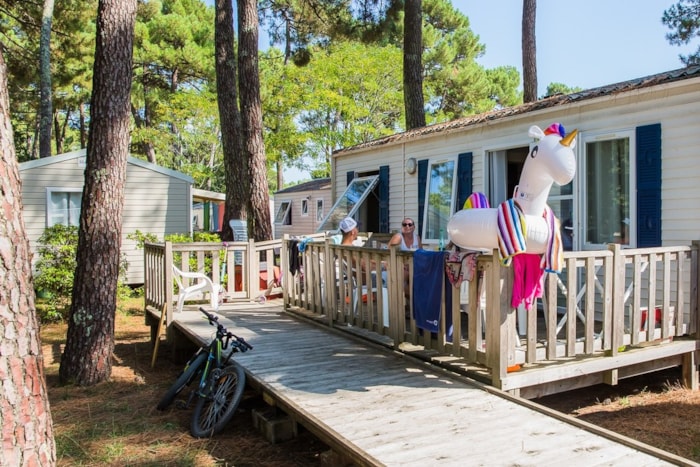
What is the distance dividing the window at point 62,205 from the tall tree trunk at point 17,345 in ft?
33.7

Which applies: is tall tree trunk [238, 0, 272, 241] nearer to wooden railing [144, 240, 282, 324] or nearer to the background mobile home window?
wooden railing [144, 240, 282, 324]

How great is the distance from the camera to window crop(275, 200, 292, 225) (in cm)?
2181

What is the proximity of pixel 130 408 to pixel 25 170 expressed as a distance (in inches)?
324

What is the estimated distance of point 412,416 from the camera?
3.56 metres

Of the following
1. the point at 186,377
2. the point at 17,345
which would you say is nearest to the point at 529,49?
the point at 186,377

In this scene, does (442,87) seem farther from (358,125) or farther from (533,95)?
(533,95)

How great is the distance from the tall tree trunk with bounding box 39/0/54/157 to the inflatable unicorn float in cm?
1421

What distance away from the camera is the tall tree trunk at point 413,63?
13539mm

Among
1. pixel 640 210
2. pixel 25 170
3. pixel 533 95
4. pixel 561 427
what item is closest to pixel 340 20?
pixel 533 95

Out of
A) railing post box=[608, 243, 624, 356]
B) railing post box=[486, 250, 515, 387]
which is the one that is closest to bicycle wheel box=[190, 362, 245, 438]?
railing post box=[486, 250, 515, 387]

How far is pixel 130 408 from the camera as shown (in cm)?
517

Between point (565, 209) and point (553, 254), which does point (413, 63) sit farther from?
point (553, 254)

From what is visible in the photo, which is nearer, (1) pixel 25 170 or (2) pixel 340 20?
(1) pixel 25 170

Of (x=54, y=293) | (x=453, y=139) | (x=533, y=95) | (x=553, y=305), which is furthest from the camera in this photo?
(x=533, y=95)
